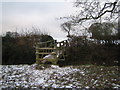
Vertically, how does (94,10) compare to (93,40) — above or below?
above

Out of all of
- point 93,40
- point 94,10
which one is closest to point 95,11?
point 94,10

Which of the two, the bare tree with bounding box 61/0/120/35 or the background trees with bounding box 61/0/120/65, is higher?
the bare tree with bounding box 61/0/120/35

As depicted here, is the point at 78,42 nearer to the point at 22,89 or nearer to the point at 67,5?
the point at 67,5

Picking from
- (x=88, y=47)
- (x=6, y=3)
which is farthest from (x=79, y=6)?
(x=6, y=3)

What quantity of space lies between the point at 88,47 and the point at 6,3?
14.5ft

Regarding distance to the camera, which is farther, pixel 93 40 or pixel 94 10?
pixel 93 40

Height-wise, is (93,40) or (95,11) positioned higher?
(95,11)

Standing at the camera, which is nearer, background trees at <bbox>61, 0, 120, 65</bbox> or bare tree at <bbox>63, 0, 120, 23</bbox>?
bare tree at <bbox>63, 0, 120, 23</bbox>

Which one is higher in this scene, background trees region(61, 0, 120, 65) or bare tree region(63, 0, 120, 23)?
bare tree region(63, 0, 120, 23)

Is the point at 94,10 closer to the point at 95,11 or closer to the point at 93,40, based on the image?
the point at 95,11

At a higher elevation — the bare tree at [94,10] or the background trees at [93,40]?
the bare tree at [94,10]

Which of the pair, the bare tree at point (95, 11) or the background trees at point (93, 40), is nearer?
the bare tree at point (95, 11)

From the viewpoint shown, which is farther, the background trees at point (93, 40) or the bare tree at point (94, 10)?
the background trees at point (93, 40)

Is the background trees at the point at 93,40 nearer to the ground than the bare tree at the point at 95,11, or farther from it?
nearer to the ground
